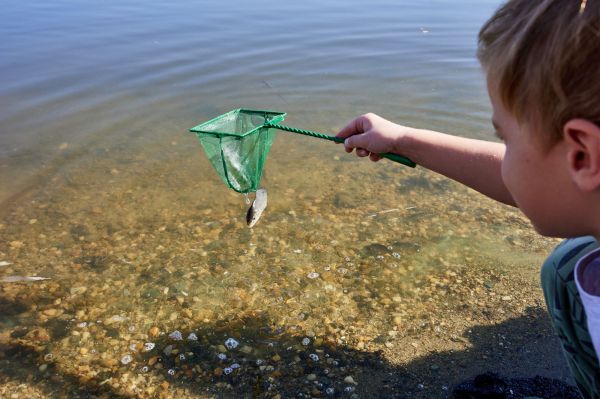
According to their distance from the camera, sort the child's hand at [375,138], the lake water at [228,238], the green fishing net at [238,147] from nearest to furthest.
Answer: the child's hand at [375,138], the green fishing net at [238,147], the lake water at [228,238]

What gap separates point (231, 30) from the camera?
11070mm

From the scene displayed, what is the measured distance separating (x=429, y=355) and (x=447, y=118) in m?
4.48

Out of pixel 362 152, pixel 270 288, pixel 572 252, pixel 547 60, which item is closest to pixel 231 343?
pixel 270 288

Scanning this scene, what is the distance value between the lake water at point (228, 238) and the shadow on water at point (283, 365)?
0.05 feet

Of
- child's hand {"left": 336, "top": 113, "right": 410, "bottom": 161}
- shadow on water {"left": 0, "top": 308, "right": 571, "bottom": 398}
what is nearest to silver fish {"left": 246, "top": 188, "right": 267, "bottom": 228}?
shadow on water {"left": 0, "top": 308, "right": 571, "bottom": 398}

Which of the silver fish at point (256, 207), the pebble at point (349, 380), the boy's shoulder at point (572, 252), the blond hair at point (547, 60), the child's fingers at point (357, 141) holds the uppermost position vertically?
the blond hair at point (547, 60)

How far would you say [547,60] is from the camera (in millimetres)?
1459

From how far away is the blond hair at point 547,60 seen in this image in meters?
1.40

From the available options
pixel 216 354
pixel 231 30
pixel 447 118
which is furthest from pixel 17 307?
pixel 231 30

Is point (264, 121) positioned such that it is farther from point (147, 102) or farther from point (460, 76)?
point (460, 76)

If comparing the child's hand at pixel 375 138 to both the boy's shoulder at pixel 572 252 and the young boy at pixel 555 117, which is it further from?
the young boy at pixel 555 117

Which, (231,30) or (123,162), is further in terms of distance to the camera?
(231,30)

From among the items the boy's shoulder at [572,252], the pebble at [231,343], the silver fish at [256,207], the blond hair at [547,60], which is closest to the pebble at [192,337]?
the pebble at [231,343]

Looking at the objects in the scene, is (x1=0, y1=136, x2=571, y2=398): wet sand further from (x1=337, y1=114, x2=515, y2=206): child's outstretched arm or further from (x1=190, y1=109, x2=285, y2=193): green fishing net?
(x1=337, y1=114, x2=515, y2=206): child's outstretched arm
